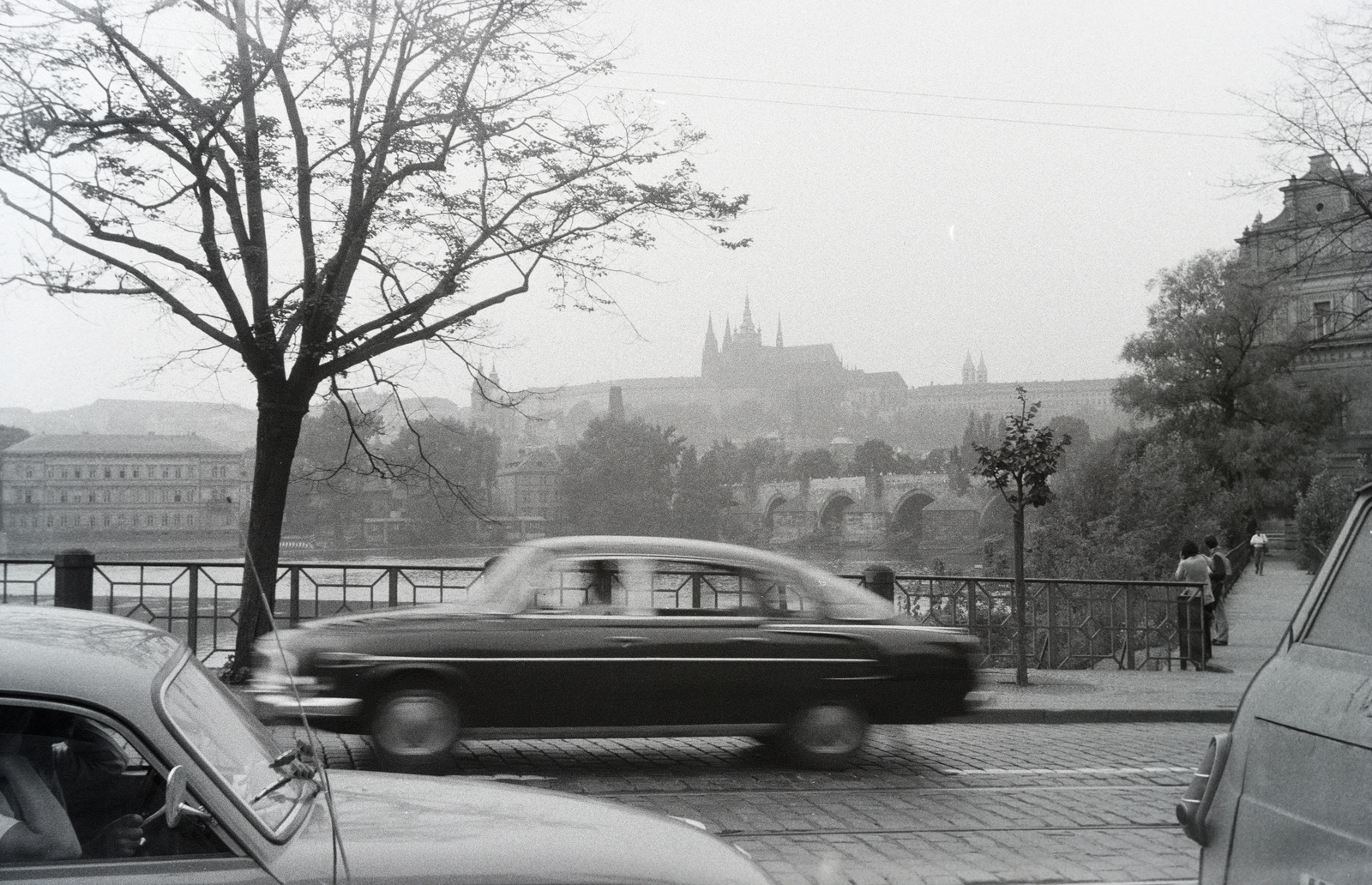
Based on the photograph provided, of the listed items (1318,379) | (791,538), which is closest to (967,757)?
(791,538)

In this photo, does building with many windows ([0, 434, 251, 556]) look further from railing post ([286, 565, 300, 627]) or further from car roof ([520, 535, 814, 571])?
car roof ([520, 535, 814, 571])

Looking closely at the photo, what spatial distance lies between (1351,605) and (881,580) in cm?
1302

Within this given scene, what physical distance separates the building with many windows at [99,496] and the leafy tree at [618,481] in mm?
9749

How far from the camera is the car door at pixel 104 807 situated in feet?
7.67

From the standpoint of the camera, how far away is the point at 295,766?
113 inches

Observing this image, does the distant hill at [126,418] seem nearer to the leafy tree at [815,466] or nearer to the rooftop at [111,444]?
the rooftop at [111,444]

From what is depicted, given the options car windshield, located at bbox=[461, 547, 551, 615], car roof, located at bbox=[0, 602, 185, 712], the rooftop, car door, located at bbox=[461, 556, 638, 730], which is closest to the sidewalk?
car door, located at bbox=[461, 556, 638, 730]

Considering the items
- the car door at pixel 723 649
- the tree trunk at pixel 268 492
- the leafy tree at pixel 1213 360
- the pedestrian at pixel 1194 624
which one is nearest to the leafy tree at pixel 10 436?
the tree trunk at pixel 268 492

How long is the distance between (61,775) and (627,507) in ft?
71.9

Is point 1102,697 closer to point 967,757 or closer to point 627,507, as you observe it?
point 967,757

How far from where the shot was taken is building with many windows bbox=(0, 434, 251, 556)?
438 inches

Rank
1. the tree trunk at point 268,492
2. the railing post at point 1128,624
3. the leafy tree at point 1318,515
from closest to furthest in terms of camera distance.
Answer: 1. the tree trunk at point 268,492
2. the railing post at point 1128,624
3. the leafy tree at point 1318,515

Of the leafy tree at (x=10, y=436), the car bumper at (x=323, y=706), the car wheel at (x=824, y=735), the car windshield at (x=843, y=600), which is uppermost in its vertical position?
the leafy tree at (x=10, y=436)

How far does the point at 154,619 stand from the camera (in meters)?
15.6
